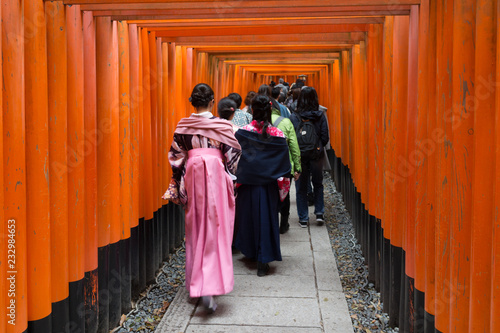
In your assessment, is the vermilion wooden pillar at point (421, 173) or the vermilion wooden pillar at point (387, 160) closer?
the vermilion wooden pillar at point (421, 173)

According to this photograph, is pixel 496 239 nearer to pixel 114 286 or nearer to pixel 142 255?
pixel 114 286

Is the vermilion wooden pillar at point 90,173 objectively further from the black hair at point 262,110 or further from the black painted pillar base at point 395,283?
the black painted pillar base at point 395,283

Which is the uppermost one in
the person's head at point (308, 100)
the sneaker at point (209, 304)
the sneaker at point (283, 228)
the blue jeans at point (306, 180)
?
the person's head at point (308, 100)

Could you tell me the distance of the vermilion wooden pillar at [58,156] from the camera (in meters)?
3.09

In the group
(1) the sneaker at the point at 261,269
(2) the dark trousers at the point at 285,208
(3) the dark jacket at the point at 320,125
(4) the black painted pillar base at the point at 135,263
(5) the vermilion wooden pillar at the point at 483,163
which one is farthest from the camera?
(3) the dark jacket at the point at 320,125

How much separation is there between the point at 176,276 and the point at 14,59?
369cm

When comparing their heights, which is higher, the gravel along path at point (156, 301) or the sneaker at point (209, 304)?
the sneaker at point (209, 304)

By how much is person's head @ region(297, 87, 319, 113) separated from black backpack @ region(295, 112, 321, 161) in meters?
0.18

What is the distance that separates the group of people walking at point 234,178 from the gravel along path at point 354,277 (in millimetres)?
491

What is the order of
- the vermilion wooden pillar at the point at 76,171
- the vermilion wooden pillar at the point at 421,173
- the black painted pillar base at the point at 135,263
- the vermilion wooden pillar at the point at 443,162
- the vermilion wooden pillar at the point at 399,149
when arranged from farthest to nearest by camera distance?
the black painted pillar base at the point at 135,263, the vermilion wooden pillar at the point at 399,149, the vermilion wooden pillar at the point at 76,171, the vermilion wooden pillar at the point at 421,173, the vermilion wooden pillar at the point at 443,162

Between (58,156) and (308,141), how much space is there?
16.0ft

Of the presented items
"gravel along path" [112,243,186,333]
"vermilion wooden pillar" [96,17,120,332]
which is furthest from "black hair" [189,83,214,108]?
"gravel along path" [112,243,186,333]

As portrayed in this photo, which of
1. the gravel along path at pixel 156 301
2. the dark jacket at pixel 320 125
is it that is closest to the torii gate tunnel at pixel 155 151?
the gravel along path at pixel 156 301

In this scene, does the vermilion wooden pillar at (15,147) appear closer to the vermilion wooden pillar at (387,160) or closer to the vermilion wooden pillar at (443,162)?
the vermilion wooden pillar at (443,162)
